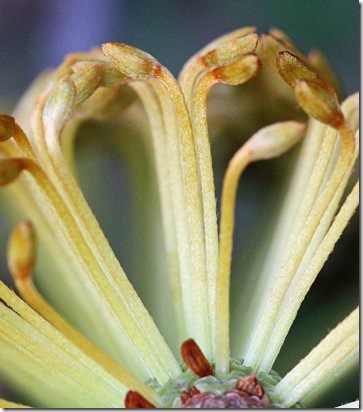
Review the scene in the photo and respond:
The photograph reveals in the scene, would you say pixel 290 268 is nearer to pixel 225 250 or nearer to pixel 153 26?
pixel 225 250

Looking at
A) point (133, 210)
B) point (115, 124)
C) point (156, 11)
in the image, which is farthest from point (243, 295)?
point (156, 11)

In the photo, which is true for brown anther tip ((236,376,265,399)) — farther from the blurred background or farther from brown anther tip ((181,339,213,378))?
the blurred background

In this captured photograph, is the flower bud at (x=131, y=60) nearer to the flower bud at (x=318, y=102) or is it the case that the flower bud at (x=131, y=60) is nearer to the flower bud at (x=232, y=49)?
the flower bud at (x=232, y=49)

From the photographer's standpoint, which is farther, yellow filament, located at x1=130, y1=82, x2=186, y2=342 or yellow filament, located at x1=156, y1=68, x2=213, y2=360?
yellow filament, located at x1=130, y1=82, x2=186, y2=342

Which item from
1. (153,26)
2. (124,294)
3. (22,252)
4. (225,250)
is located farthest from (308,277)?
(153,26)

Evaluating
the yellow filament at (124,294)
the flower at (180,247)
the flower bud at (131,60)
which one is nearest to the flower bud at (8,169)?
the flower at (180,247)

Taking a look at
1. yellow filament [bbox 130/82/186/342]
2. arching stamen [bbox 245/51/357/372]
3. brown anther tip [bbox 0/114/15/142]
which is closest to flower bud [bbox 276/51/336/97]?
arching stamen [bbox 245/51/357/372]

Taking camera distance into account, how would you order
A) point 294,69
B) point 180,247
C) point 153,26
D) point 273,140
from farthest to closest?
point 153,26, point 180,247, point 294,69, point 273,140
